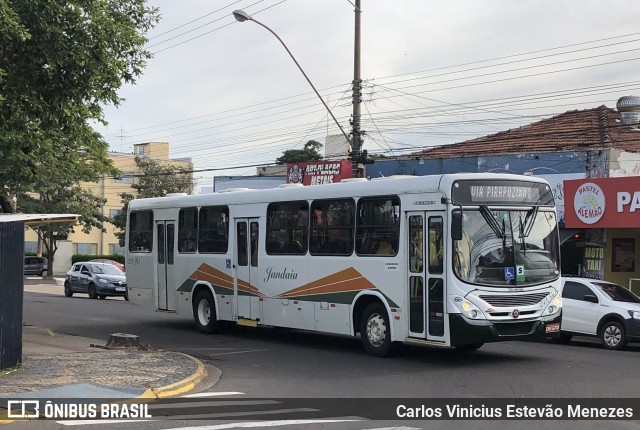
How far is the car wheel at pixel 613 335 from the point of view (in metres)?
17.3

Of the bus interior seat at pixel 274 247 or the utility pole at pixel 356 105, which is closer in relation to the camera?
the bus interior seat at pixel 274 247

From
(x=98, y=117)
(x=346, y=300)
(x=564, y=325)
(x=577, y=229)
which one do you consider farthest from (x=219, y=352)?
(x=577, y=229)

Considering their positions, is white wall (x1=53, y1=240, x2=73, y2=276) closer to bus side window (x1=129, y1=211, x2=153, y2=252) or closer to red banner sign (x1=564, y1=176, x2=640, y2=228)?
bus side window (x1=129, y1=211, x2=153, y2=252)

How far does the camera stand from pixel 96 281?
35.0 m

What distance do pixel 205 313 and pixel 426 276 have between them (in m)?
7.64

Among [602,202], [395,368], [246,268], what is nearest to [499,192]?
[395,368]

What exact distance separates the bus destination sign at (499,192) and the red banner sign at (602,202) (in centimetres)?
886

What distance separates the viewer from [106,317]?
2438 cm

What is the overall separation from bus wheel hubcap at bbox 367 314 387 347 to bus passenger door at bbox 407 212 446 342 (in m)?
0.81

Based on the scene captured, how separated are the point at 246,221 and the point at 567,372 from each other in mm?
8090

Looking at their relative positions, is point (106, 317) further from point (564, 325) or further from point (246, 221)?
point (564, 325)

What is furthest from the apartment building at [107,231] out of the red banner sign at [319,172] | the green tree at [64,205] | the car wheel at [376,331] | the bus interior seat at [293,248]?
the car wheel at [376,331]

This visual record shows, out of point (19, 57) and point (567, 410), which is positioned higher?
point (19, 57)

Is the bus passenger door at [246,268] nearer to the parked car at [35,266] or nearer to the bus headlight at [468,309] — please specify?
the bus headlight at [468,309]
